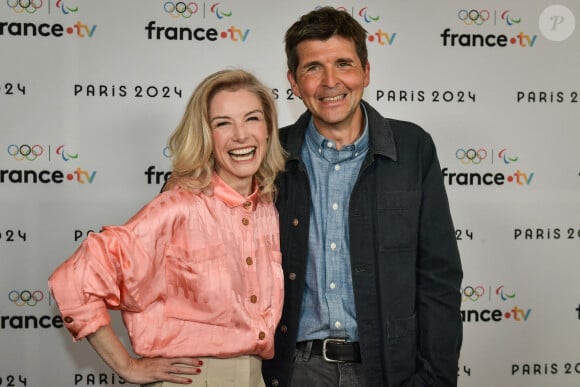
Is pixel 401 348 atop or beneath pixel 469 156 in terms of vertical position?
beneath

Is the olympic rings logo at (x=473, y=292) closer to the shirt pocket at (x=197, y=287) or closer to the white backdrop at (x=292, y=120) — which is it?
the white backdrop at (x=292, y=120)

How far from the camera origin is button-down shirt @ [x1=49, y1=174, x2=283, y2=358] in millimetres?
1599

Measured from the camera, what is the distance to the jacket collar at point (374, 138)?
1.93 metres

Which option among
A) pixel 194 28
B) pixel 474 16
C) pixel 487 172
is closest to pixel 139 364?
pixel 194 28

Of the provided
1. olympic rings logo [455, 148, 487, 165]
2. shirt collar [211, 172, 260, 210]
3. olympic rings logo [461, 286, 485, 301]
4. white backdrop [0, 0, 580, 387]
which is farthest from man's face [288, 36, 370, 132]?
olympic rings logo [461, 286, 485, 301]

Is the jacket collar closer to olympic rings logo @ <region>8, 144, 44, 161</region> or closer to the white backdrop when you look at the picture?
the white backdrop

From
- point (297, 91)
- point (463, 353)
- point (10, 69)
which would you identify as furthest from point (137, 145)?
point (463, 353)

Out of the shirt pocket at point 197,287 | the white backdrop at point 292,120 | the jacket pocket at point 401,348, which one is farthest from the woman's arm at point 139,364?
the white backdrop at point 292,120

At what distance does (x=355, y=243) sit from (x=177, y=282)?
0.54 metres

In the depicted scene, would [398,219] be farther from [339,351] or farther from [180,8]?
[180,8]

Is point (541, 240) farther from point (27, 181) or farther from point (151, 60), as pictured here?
point (27, 181)

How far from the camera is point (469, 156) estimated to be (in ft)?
10.4

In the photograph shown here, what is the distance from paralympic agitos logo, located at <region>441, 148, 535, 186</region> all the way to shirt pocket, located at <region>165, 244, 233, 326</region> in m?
1.80

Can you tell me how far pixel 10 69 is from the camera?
115 inches
